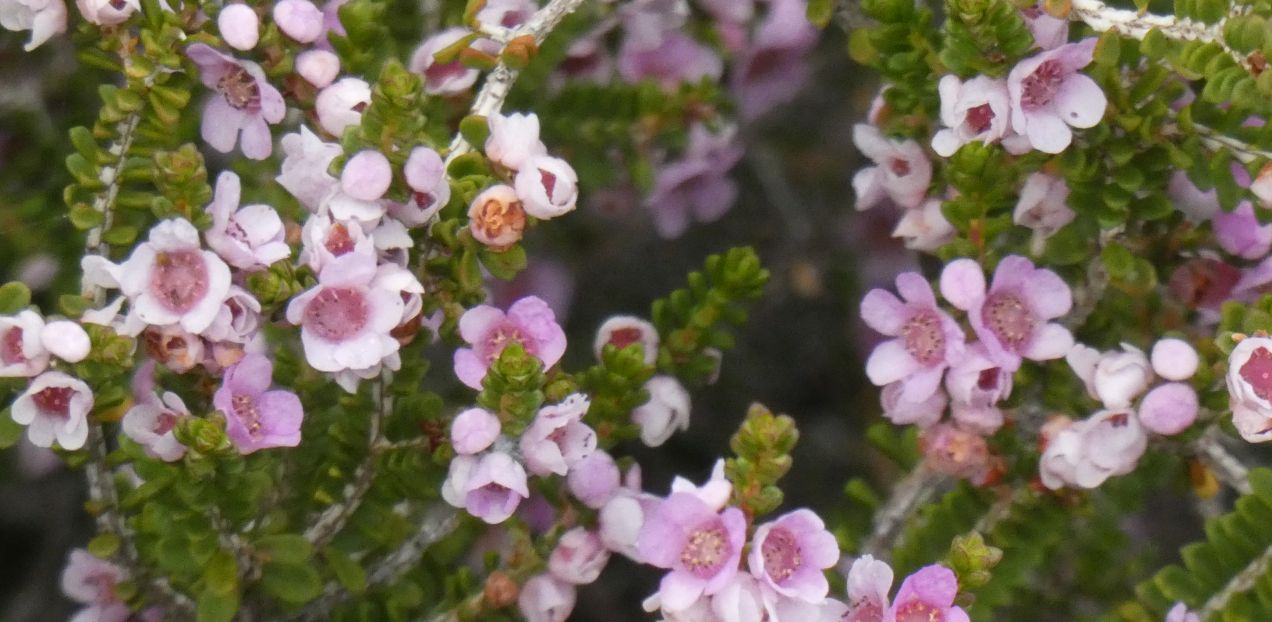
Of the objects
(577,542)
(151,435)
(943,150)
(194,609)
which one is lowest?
(194,609)

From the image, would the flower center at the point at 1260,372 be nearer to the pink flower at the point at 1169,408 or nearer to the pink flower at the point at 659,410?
the pink flower at the point at 1169,408

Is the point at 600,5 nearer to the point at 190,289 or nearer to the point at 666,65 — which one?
the point at 666,65

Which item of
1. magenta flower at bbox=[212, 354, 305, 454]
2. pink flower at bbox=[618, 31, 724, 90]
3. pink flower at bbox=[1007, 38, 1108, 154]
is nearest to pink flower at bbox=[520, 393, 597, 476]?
magenta flower at bbox=[212, 354, 305, 454]

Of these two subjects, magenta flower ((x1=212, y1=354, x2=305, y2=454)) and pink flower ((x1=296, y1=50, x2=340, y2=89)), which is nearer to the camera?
magenta flower ((x1=212, y1=354, x2=305, y2=454))

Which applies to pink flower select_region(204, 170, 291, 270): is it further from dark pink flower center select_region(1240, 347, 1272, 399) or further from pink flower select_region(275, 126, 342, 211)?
dark pink flower center select_region(1240, 347, 1272, 399)

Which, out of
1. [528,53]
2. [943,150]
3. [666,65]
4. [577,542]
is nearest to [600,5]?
[666,65]

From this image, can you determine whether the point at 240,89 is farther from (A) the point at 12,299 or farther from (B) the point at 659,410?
(B) the point at 659,410
